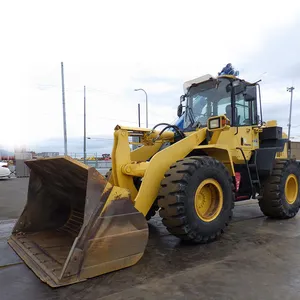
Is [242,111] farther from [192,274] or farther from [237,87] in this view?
[192,274]

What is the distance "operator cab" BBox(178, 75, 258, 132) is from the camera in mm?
5730

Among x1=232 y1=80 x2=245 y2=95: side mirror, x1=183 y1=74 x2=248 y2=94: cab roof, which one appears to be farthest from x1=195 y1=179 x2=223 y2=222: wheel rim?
x1=183 y1=74 x2=248 y2=94: cab roof

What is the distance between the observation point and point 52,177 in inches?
173

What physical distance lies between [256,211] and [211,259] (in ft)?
13.3

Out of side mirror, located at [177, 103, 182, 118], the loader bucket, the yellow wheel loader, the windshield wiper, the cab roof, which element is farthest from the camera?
side mirror, located at [177, 103, 182, 118]

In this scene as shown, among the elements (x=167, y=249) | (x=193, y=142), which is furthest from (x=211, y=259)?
(x=193, y=142)

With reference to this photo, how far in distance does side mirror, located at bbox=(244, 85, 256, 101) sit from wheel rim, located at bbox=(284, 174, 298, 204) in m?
2.01

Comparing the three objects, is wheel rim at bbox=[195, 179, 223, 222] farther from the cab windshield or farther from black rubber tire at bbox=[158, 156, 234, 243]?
the cab windshield

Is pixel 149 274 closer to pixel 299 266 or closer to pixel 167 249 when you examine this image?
pixel 167 249

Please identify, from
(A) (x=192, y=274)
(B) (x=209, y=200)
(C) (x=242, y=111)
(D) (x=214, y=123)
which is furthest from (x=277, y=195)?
(A) (x=192, y=274)

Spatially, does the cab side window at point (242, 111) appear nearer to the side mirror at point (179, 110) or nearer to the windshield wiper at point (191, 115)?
the windshield wiper at point (191, 115)

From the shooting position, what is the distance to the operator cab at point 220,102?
18.8 ft

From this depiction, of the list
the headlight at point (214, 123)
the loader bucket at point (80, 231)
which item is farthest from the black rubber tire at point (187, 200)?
the headlight at point (214, 123)

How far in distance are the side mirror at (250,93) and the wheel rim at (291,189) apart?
79.2 inches
